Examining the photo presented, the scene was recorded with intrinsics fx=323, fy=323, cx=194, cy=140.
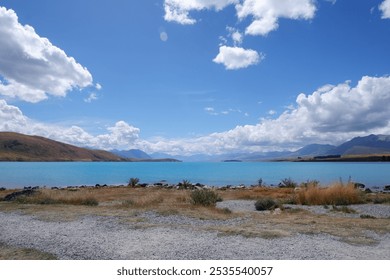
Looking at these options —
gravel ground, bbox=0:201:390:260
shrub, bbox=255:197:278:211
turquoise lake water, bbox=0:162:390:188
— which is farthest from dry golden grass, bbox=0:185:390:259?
turquoise lake water, bbox=0:162:390:188

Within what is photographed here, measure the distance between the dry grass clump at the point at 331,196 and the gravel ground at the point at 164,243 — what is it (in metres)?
10.6

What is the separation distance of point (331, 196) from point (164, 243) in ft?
53.1

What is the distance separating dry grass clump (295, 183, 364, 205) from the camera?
22.2 metres

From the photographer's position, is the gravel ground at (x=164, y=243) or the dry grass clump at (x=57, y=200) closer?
the gravel ground at (x=164, y=243)

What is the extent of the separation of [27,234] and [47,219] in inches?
135

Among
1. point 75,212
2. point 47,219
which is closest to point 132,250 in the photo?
point 47,219

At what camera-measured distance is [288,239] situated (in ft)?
34.6

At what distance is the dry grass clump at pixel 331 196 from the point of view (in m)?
22.2

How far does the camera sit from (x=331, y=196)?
22406 mm

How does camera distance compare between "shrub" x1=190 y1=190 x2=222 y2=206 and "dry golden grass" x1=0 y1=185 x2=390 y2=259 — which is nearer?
"dry golden grass" x1=0 y1=185 x2=390 y2=259

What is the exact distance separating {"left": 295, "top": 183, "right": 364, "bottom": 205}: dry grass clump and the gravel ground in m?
10.6

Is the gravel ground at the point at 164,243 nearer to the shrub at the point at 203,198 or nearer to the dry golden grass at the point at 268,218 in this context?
the dry golden grass at the point at 268,218

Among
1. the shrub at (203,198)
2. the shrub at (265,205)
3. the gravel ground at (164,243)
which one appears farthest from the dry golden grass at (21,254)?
the shrub at (265,205)

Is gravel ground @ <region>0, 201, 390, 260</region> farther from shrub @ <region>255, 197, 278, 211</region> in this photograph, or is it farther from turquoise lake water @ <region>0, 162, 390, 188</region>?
turquoise lake water @ <region>0, 162, 390, 188</region>
